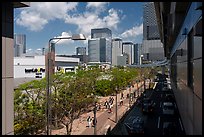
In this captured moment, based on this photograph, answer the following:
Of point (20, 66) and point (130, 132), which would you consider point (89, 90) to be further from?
point (20, 66)

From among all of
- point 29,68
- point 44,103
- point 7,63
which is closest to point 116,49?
point 29,68

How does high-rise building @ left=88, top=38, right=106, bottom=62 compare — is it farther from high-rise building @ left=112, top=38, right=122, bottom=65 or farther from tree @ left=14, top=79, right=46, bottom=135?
tree @ left=14, top=79, right=46, bottom=135

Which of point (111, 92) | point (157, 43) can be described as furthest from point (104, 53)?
point (111, 92)

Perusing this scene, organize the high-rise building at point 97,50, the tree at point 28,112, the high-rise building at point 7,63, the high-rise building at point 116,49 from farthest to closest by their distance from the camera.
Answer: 1. the high-rise building at point 116,49
2. the high-rise building at point 97,50
3. the tree at point 28,112
4. the high-rise building at point 7,63

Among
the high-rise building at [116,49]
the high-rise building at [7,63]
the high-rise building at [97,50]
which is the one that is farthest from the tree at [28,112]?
the high-rise building at [116,49]

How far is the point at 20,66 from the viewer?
65.8 meters

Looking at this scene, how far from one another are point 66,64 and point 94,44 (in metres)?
21.8

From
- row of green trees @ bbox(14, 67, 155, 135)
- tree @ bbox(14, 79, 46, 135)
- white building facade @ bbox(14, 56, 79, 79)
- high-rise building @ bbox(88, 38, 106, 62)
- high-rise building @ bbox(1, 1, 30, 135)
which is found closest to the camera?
high-rise building @ bbox(1, 1, 30, 135)

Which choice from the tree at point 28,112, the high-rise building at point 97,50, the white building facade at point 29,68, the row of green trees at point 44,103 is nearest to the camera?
the tree at point 28,112

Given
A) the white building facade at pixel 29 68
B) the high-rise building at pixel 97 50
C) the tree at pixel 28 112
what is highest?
the high-rise building at pixel 97 50

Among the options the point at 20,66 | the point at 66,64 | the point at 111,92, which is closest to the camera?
the point at 111,92

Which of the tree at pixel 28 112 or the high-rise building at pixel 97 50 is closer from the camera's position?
the tree at pixel 28 112

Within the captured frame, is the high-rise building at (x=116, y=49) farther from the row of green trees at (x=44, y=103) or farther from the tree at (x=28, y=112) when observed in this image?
the tree at (x=28, y=112)

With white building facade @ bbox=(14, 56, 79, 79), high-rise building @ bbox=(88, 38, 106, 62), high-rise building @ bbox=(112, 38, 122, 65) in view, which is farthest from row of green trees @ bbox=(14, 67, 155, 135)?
high-rise building @ bbox=(112, 38, 122, 65)
